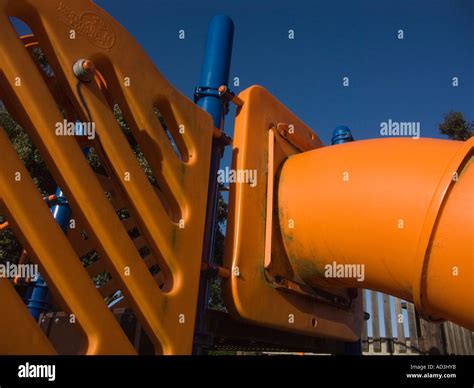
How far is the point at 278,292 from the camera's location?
87.0 inches

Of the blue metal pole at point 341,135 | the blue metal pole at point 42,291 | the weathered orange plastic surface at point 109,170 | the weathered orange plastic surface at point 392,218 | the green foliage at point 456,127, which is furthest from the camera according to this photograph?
the green foliage at point 456,127

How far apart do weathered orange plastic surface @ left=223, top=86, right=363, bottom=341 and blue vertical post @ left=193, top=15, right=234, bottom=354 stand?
0.36 feet

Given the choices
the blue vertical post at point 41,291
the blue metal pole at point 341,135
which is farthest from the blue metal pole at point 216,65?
the blue metal pole at point 341,135

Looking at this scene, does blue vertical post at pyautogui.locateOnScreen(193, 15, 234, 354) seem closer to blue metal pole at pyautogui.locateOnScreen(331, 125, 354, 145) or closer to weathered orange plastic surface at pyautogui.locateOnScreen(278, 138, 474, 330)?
weathered orange plastic surface at pyautogui.locateOnScreen(278, 138, 474, 330)

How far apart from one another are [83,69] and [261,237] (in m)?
1.26

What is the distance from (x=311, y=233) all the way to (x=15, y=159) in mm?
1456

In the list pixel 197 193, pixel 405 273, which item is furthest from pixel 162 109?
pixel 405 273

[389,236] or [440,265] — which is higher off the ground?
[389,236]

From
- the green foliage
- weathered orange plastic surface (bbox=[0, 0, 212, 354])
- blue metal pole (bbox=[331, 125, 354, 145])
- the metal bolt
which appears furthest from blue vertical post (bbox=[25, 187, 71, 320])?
the green foliage

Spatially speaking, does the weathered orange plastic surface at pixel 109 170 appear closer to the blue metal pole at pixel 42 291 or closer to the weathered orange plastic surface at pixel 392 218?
the weathered orange plastic surface at pixel 392 218

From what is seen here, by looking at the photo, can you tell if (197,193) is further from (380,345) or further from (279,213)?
(380,345)

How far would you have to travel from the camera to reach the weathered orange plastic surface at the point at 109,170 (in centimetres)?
124

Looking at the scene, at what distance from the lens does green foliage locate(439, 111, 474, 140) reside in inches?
422

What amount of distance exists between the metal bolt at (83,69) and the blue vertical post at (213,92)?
881 millimetres
